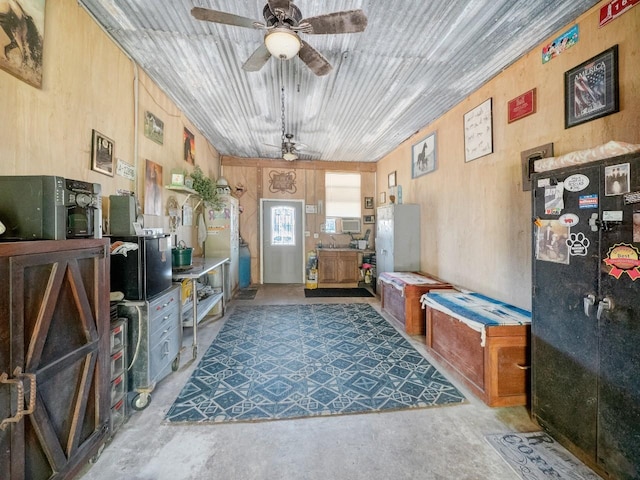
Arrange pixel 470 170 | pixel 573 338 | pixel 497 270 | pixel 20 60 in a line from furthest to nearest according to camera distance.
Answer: pixel 470 170, pixel 497 270, pixel 573 338, pixel 20 60

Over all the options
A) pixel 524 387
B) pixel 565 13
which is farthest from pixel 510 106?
pixel 524 387

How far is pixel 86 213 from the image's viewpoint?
1543 millimetres

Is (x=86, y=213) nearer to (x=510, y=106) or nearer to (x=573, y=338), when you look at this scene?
(x=573, y=338)

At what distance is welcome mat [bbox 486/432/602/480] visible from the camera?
1.55 meters

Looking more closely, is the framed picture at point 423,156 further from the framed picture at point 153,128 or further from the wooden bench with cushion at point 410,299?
the framed picture at point 153,128

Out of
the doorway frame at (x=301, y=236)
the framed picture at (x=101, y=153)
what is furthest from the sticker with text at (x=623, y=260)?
the doorway frame at (x=301, y=236)

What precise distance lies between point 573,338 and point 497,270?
4.28 feet

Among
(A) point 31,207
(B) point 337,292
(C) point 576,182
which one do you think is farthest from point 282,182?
(C) point 576,182

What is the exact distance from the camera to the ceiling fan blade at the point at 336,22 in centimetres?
171

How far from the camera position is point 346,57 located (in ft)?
8.55

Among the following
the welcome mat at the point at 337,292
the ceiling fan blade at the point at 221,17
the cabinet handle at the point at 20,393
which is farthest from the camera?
the welcome mat at the point at 337,292

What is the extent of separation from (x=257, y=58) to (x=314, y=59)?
1.54ft

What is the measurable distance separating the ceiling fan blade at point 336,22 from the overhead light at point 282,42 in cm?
11

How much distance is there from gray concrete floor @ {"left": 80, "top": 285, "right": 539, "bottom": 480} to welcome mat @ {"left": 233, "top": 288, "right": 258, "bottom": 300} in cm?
319
